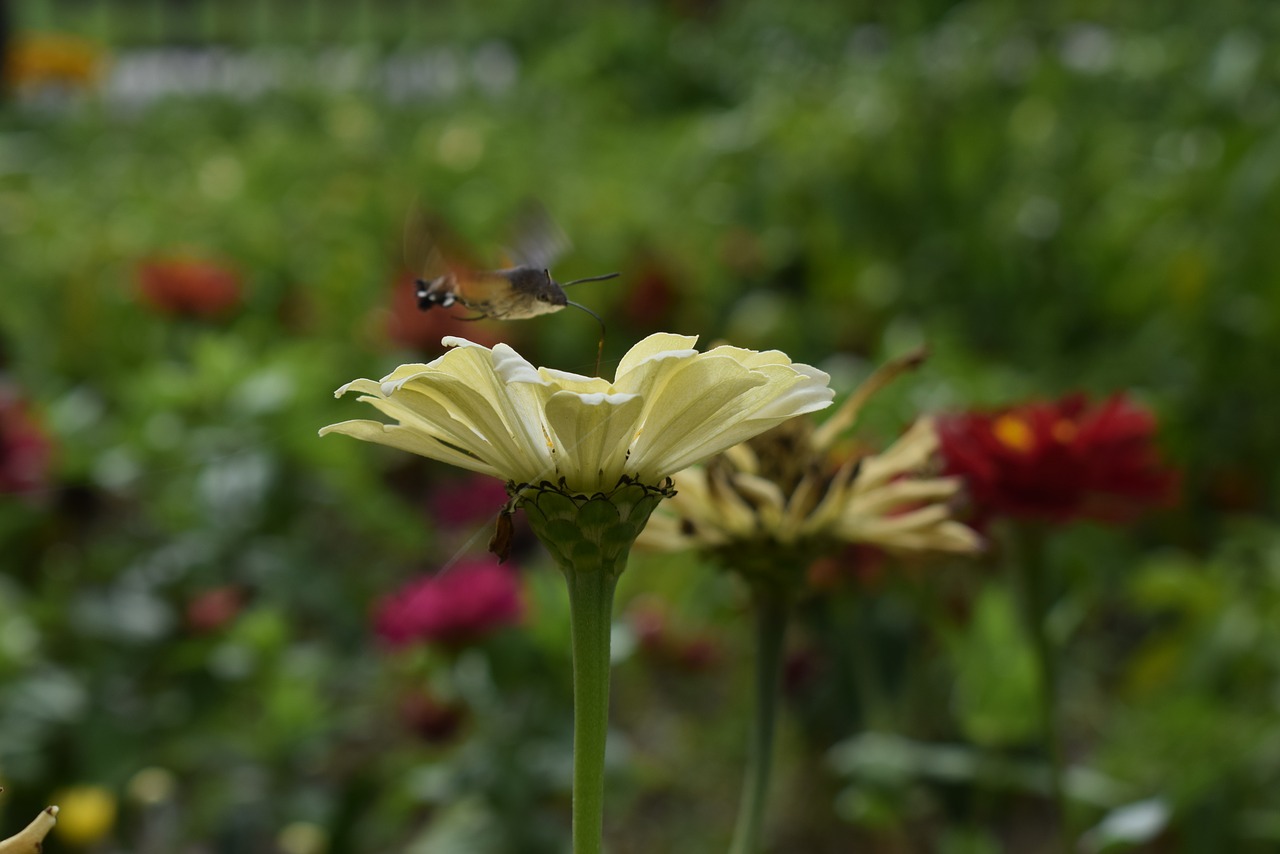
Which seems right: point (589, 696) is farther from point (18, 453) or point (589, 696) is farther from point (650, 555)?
point (18, 453)

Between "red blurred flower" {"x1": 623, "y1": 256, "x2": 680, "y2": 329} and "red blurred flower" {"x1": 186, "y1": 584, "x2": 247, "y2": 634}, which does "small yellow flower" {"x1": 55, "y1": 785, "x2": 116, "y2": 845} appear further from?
"red blurred flower" {"x1": 623, "y1": 256, "x2": 680, "y2": 329}

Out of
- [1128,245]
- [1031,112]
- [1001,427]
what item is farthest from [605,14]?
[1001,427]

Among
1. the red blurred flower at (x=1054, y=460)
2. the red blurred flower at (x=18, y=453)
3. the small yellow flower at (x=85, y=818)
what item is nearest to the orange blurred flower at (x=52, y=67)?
the red blurred flower at (x=18, y=453)

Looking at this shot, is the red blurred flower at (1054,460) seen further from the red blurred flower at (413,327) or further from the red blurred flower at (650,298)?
the red blurred flower at (650,298)

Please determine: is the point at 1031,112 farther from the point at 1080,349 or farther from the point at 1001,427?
the point at 1001,427

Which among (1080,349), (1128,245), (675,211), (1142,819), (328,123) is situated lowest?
(1142,819)

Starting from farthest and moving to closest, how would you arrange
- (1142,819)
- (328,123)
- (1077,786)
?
1. (328,123)
2. (1077,786)
3. (1142,819)

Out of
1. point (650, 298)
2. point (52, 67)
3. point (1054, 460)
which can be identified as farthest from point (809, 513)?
point (52, 67)
